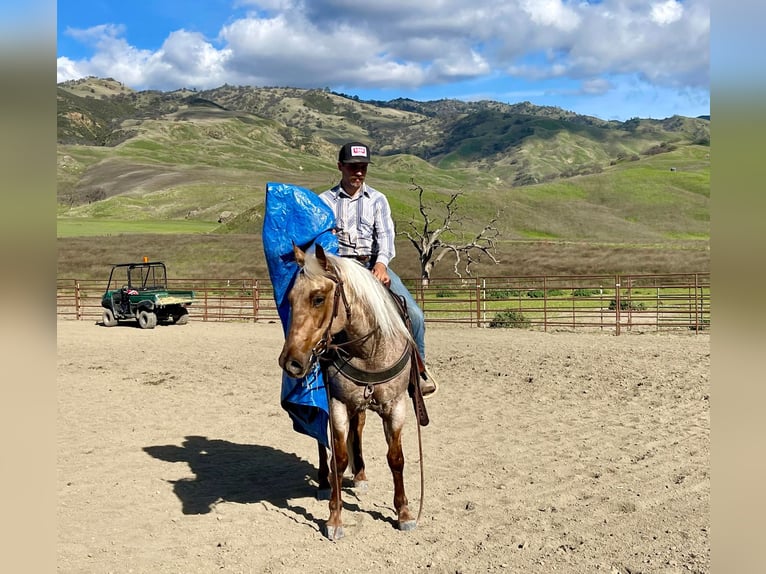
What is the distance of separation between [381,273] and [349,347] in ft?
2.17

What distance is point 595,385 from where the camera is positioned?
32.1ft

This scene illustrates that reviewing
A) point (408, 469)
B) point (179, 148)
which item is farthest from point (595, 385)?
point (179, 148)

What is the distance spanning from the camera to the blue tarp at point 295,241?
4773 mm

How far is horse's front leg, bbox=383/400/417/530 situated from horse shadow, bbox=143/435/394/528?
240 mm

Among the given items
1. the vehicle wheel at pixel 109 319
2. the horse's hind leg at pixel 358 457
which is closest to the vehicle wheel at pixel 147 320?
the vehicle wheel at pixel 109 319

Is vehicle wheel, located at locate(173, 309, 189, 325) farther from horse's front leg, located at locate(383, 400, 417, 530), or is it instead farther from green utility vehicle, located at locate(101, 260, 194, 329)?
horse's front leg, located at locate(383, 400, 417, 530)

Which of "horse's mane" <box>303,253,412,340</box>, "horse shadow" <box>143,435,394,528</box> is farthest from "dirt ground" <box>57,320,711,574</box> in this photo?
"horse's mane" <box>303,253,412,340</box>

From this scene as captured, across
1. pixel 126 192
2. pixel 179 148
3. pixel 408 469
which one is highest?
pixel 179 148

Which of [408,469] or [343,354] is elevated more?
[343,354]

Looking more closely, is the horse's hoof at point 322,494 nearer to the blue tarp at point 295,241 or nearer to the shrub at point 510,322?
the blue tarp at point 295,241

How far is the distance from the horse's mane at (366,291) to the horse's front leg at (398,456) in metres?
0.57
